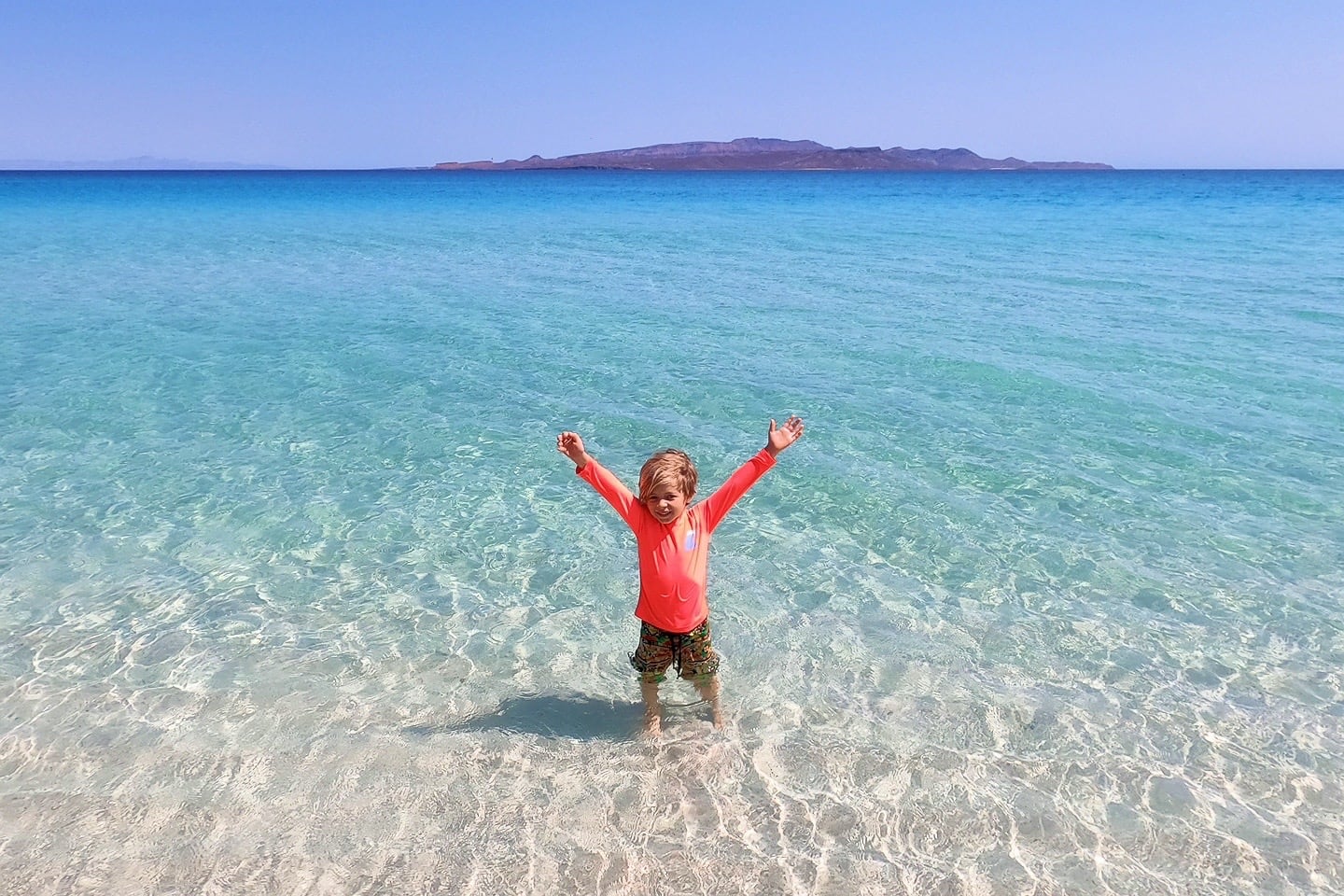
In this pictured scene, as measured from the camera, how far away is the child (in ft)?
13.4

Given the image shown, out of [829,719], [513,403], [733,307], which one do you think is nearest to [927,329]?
[733,307]

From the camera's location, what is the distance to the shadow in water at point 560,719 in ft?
15.8

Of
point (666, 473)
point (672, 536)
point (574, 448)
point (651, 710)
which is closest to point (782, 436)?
point (666, 473)

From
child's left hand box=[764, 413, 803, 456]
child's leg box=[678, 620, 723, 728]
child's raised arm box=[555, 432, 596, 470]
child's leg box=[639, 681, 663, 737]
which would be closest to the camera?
child's raised arm box=[555, 432, 596, 470]

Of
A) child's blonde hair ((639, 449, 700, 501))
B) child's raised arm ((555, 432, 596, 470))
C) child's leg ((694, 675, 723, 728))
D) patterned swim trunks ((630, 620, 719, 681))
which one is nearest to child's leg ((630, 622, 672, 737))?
patterned swim trunks ((630, 620, 719, 681))

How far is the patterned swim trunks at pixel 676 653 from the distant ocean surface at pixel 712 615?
40cm

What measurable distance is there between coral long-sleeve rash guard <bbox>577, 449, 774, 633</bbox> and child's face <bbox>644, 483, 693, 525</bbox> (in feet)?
0.17

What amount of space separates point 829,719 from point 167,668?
12.6 ft

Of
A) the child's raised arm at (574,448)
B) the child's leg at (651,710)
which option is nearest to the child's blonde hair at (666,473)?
the child's raised arm at (574,448)

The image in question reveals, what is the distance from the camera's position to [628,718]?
4.91 m

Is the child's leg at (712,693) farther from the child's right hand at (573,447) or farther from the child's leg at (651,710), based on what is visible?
the child's right hand at (573,447)

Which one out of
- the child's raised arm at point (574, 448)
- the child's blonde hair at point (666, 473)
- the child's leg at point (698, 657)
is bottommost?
the child's leg at point (698, 657)

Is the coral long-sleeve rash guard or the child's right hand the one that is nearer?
the child's right hand

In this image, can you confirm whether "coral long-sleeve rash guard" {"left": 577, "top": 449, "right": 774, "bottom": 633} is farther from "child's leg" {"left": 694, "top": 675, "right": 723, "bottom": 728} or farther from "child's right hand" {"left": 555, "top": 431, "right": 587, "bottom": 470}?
"child's leg" {"left": 694, "top": 675, "right": 723, "bottom": 728}
